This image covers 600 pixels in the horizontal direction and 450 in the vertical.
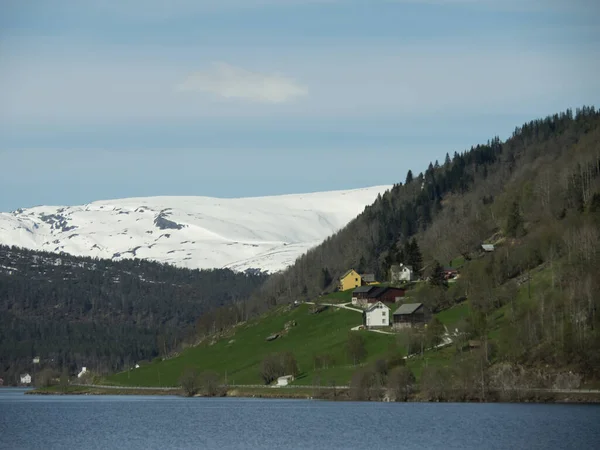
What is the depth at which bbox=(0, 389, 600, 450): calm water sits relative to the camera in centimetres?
9900

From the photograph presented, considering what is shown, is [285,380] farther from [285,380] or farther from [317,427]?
[317,427]

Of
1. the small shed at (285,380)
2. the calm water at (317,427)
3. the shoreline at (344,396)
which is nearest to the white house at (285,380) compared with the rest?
the small shed at (285,380)

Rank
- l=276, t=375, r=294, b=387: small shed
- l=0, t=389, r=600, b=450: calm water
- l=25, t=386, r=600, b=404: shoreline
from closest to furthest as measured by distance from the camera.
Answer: l=0, t=389, r=600, b=450: calm water → l=25, t=386, r=600, b=404: shoreline → l=276, t=375, r=294, b=387: small shed

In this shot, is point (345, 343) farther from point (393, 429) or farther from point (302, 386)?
point (393, 429)

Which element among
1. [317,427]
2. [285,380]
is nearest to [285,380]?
[285,380]

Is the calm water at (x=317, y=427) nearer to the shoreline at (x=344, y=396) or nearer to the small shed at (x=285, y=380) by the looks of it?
the shoreline at (x=344, y=396)

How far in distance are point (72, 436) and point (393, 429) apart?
1191 inches

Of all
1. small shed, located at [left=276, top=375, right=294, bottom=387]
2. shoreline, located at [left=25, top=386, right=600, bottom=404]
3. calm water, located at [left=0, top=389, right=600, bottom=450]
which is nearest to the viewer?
calm water, located at [left=0, top=389, right=600, bottom=450]

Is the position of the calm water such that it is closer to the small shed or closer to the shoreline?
the shoreline

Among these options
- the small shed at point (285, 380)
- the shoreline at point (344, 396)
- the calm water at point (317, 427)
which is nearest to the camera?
the calm water at point (317, 427)

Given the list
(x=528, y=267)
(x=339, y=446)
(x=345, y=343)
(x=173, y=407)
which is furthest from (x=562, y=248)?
(x=339, y=446)

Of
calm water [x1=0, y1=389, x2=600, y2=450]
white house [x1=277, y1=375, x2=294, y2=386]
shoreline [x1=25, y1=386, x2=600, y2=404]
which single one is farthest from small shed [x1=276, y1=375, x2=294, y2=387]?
calm water [x1=0, y1=389, x2=600, y2=450]

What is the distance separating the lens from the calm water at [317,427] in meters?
99.0

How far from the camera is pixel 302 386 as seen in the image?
180m
